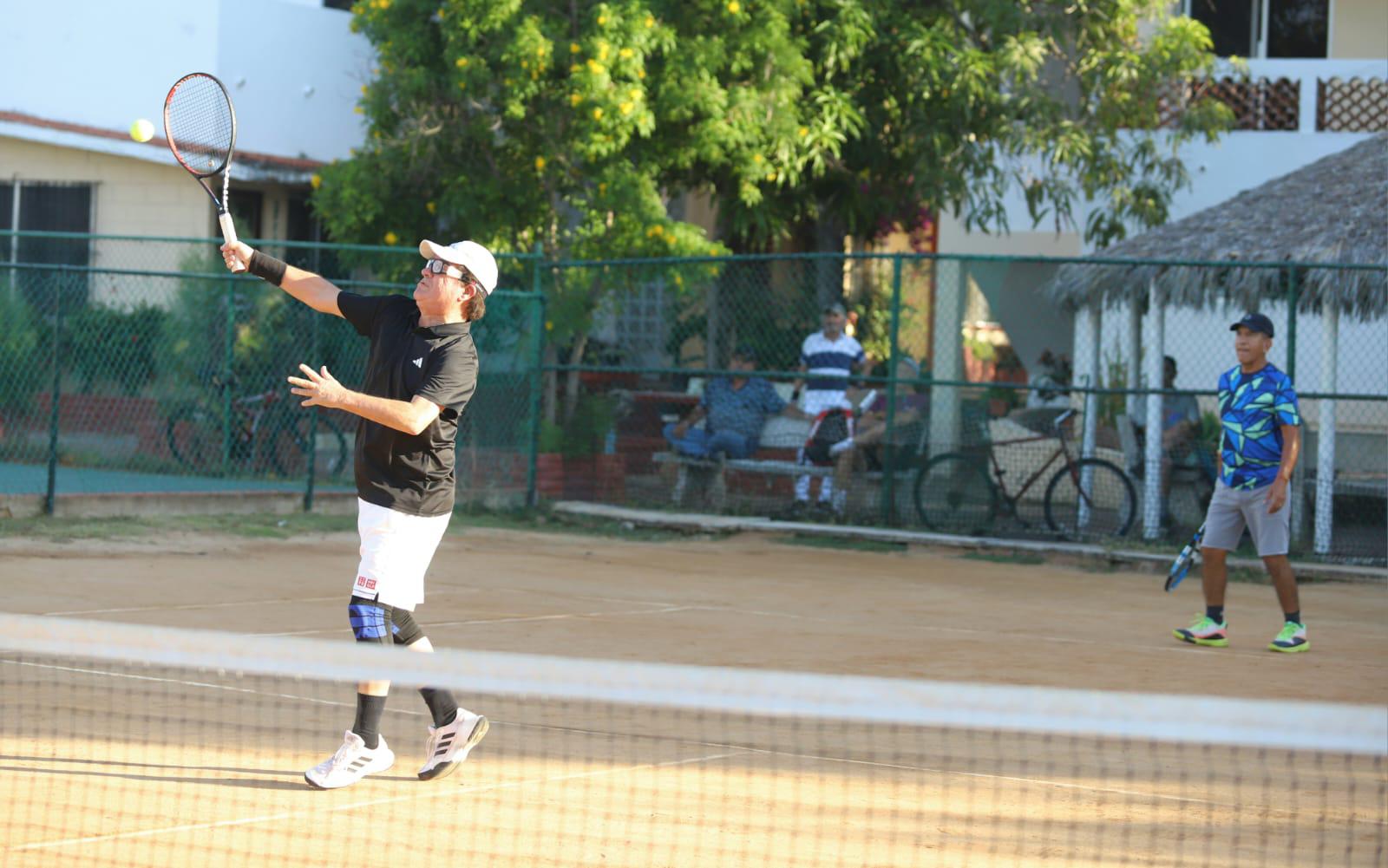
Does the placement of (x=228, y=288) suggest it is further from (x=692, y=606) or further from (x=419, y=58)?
(x=692, y=606)

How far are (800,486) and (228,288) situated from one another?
17.0 ft

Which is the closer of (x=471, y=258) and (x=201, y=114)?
(x=471, y=258)

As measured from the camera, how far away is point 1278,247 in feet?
47.3

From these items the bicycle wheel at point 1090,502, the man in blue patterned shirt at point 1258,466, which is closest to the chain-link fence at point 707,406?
the bicycle wheel at point 1090,502

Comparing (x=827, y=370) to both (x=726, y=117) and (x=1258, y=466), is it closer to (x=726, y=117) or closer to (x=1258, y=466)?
(x=726, y=117)

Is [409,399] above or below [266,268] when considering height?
below

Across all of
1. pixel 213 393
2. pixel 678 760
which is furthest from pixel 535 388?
pixel 678 760

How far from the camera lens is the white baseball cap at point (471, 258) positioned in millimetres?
5918

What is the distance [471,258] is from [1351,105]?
16.6 m

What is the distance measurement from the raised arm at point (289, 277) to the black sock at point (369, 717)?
1.45m

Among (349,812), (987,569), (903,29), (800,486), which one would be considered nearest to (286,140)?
(903,29)

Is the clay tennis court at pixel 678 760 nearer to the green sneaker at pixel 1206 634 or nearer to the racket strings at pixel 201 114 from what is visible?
the green sneaker at pixel 1206 634

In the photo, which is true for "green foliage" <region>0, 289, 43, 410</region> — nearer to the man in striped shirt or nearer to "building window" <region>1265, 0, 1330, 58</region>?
the man in striped shirt

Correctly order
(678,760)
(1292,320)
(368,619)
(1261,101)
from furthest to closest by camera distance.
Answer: (1261,101) < (1292,320) < (678,760) < (368,619)
